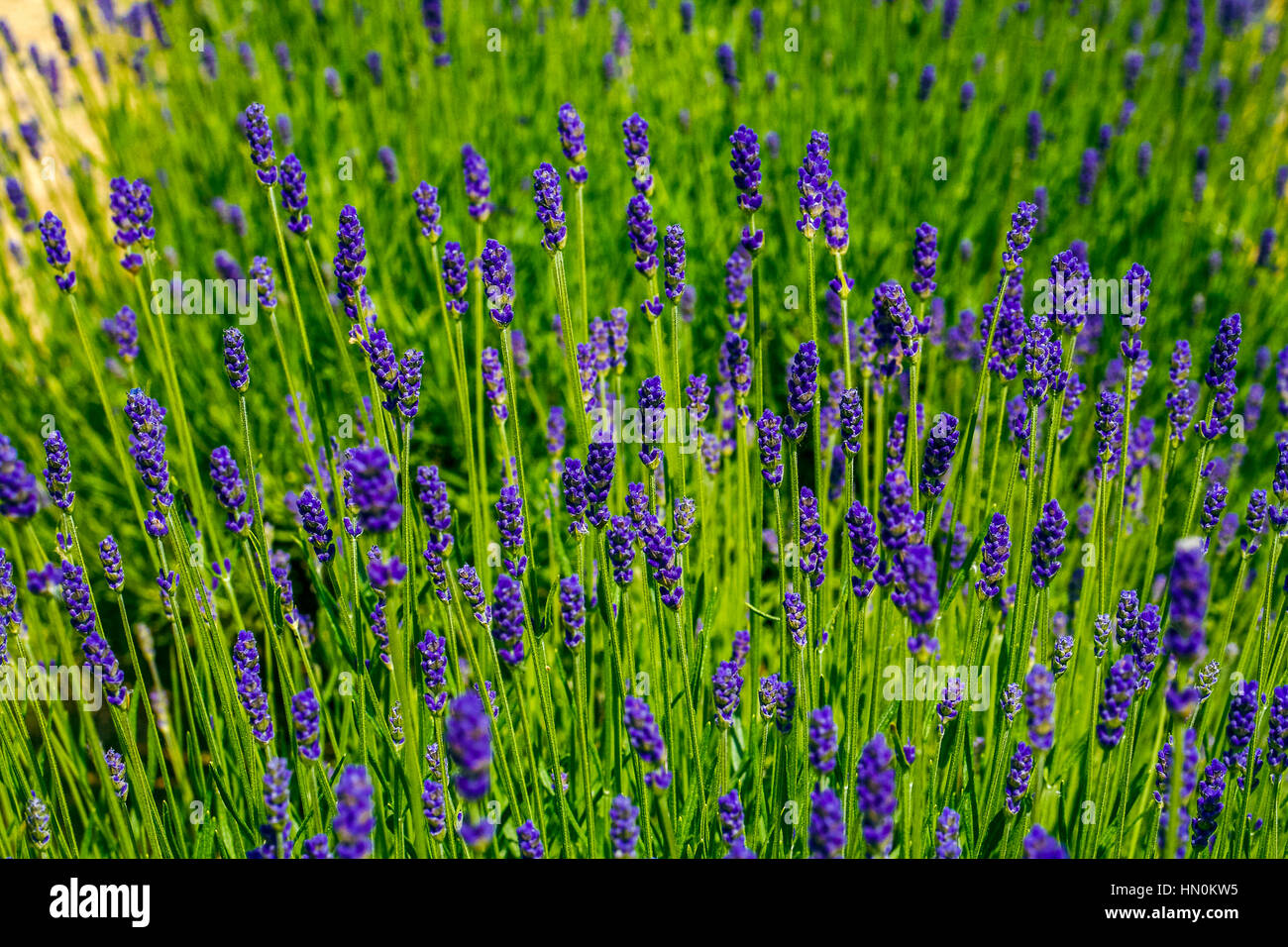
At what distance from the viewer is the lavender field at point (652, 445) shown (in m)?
1.91

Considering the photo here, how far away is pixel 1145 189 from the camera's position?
4469 millimetres

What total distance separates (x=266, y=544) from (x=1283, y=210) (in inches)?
190

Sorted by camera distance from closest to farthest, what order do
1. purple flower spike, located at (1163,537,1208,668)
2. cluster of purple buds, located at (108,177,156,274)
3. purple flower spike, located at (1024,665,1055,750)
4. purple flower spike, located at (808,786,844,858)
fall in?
purple flower spike, located at (1163,537,1208,668)
purple flower spike, located at (808,786,844,858)
purple flower spike, located at (1024,665,1055,750)
cluster of purple buds, located at (108,177,156,274)

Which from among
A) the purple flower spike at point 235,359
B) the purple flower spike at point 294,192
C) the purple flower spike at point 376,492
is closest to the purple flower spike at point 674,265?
the purple flower spike at point 294,192

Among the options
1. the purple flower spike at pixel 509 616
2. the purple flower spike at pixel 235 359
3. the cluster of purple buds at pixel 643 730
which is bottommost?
the cluster of purple buds at pixel 643 730

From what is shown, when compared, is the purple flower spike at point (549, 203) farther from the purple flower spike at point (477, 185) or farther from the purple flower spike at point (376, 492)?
the purple flower spike at point (376, 492)

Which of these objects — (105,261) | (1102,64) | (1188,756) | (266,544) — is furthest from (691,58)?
(1188,756)

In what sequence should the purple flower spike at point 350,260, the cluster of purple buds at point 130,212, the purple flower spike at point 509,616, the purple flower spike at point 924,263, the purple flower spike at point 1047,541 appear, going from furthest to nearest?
the purple flower spike at point 924,263 → the cluster of purple buds at point 130,212 → the purple flower spike at point 350,260 → the purple flower spike at point 1047,541 → the purple flower spike at point 509,616

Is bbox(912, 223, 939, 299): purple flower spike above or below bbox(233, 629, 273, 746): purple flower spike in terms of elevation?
above

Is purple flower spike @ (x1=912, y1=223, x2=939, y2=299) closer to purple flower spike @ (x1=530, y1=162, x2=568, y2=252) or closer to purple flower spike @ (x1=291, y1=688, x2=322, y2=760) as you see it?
purple flower spike @ (x1=530, y1=162, x2=568, y2=252)

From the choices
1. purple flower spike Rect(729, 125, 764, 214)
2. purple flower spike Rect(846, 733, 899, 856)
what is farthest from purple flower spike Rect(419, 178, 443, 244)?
purple flower spike Rect(846, 733, 899, 856)

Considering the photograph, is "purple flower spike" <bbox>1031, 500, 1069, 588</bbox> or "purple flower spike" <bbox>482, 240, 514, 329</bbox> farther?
"purple flower spike" <bbox>482, 240, 514, 329</bbox>

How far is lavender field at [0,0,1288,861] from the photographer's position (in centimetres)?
191
